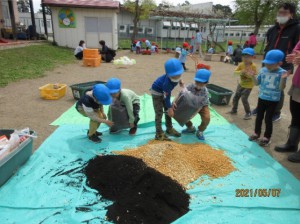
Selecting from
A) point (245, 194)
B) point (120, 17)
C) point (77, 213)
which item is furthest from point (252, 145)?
point (120, 17)

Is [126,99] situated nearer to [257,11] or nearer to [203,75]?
[203,75]

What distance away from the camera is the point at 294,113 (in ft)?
11.3

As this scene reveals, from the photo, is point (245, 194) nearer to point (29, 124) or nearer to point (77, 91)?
point (29, 124)

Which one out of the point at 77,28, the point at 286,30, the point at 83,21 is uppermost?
the point at 83,21

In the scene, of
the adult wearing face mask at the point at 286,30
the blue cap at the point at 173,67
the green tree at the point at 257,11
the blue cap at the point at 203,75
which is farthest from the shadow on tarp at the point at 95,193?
the green tree at the point at 257,11

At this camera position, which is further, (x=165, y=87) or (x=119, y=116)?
(x=119, y=116)

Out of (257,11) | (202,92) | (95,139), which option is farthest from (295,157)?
(257,11)

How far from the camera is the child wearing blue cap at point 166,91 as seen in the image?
3.22 meters

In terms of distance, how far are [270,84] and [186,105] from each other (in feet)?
4.04

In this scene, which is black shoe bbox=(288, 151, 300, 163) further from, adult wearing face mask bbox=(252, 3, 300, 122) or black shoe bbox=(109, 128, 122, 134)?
black shoe bbox=(109, 128, 122, 134)

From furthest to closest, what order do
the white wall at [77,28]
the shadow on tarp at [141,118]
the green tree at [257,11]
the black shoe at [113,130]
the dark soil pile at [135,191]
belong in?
the green tree at [257,11]
the white wall at [77,28]
the shadow on tarp at [141,118]
the black shoe at [113,130]
the dark soil pile at [135,191]

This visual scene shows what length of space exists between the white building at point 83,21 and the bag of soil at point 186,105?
13.6m

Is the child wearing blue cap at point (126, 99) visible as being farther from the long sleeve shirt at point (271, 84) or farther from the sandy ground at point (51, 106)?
the long sleeve shirt at point (271, 84)
